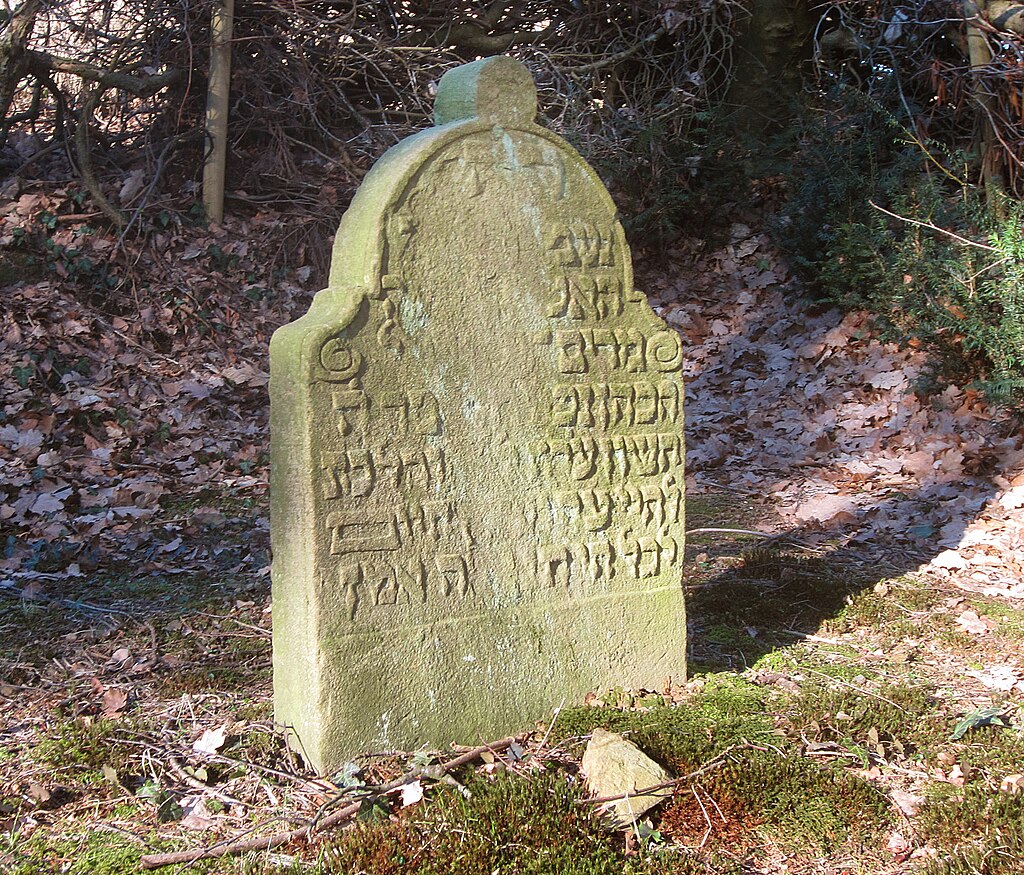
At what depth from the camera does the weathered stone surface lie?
2681 mm

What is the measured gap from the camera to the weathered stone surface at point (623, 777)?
2.68 metres

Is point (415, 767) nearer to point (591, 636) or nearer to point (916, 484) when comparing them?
point (591, 636)

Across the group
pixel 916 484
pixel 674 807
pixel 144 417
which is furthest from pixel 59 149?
pixel 674 807

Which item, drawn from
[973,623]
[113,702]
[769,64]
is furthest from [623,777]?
[769,64]

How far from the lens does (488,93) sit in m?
3.25

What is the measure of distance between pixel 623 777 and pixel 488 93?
87.1 inches

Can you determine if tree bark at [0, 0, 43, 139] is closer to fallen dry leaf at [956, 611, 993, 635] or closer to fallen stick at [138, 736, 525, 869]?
fallen stick at [138, 736, 525, 869]

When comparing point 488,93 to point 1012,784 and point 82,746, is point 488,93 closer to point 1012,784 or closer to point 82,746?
point 82,746

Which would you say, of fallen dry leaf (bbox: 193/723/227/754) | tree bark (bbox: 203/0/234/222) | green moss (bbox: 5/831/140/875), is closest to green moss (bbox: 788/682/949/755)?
fallen dry leaf (bbox: 193/723/227/754)

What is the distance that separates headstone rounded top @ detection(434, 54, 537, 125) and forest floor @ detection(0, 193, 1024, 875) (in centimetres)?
206

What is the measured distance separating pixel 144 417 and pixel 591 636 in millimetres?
4381

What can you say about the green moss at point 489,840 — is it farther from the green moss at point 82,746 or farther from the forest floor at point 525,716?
the green moss at point 82,746

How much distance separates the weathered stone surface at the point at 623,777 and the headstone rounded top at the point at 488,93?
2.07 m

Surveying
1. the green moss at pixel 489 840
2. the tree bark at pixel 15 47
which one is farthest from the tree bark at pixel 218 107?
the green moss at pixel 489 840
